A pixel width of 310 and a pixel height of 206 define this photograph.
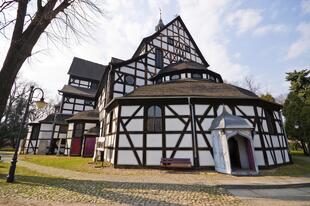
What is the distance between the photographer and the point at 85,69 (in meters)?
28.8

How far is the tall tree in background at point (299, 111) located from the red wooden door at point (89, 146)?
70.6ft

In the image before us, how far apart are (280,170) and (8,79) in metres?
12.8

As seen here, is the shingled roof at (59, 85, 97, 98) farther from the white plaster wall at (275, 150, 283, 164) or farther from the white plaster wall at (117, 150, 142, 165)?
the white plaster wall at (275, 150, 283, 164)

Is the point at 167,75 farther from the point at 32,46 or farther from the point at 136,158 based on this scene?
the point at 32,46

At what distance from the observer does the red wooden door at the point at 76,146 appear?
19094mm

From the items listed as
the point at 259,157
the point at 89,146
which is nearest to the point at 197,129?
the point at 259,157

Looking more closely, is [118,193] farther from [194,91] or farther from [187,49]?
[187,49]

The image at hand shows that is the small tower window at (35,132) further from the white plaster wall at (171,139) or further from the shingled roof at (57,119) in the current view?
the white plaster wall at (171,139)

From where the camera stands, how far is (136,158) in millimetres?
10445

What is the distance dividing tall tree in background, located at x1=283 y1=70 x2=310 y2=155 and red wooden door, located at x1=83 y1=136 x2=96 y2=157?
70.6 ft

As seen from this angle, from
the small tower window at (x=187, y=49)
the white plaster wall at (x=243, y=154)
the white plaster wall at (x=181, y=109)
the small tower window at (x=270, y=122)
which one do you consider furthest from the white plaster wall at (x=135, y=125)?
the small tower window at (x=187, y=49)

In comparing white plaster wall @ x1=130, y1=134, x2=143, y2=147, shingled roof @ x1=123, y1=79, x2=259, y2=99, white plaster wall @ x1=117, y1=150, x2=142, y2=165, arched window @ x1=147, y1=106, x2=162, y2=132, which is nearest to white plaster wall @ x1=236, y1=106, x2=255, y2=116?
shingled roof @ x1=123, y1=79, x2=259, y2=99

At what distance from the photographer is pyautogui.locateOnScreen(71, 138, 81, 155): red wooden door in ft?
62.6

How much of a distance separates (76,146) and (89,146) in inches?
99.8
